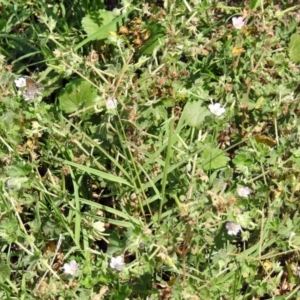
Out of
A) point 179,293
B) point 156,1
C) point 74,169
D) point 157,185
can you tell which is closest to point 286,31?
point 156,1

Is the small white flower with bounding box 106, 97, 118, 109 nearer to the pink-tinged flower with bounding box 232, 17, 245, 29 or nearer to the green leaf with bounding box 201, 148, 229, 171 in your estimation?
the green leaf with bounding box 201, 148, 229, 171

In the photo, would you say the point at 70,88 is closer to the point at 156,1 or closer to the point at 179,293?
the point at 156,1

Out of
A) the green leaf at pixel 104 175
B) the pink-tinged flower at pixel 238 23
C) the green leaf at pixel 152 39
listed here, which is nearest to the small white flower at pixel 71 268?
the green leaf at pixel 104 175

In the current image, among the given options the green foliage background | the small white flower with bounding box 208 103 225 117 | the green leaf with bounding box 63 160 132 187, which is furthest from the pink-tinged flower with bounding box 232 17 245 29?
the green leaf with bounding box 63 160 132 187

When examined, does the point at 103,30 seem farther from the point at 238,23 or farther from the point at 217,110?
the point at 217,110

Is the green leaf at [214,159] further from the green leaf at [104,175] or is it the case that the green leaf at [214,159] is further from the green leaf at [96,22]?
the green leaf at [96,22]

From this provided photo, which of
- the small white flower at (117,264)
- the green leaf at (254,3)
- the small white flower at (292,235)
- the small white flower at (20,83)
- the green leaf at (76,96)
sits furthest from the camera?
the green leaf at (254,3)
